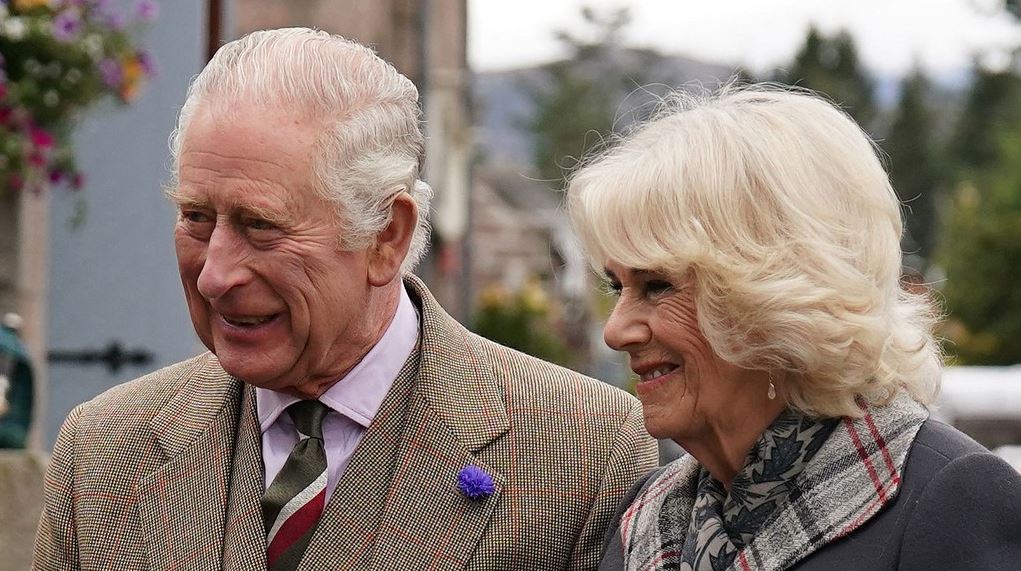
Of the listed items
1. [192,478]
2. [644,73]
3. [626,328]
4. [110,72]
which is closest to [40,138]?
[110,72]

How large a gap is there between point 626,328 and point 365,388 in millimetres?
561

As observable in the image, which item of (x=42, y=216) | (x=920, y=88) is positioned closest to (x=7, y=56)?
(x=42, y=216)

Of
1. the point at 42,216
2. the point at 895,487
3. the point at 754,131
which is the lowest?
the point at 42,216

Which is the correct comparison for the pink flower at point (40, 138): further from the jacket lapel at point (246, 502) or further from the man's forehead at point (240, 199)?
the man's forehead at point (240, 199)

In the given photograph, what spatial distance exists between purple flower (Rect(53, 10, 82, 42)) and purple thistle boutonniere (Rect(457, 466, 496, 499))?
2.82 m

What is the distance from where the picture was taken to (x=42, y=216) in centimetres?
573

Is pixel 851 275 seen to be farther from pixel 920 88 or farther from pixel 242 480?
pixel 920 88

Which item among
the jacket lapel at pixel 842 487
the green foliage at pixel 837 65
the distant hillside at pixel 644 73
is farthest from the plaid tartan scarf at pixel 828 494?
the green foliage at pixel 837 65

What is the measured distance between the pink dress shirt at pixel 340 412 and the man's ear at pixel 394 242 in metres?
0.14

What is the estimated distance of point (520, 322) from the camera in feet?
65.0

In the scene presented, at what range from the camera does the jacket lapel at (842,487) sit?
229cm

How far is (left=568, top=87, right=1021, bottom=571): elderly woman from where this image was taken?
2.28m

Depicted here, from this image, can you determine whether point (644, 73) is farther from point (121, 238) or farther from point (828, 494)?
point (828, 494)

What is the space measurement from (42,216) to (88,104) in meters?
0.64
